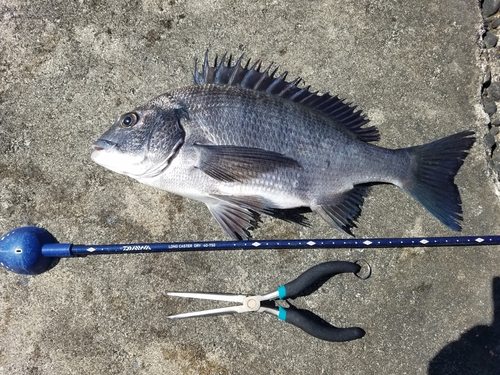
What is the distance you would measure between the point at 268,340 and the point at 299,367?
9.9 inches

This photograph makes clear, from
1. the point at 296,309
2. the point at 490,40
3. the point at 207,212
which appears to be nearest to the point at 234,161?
the point at 207,212

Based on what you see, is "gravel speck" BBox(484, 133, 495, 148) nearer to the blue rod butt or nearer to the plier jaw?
the plier jaw

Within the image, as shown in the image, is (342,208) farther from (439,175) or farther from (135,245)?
(135,245)

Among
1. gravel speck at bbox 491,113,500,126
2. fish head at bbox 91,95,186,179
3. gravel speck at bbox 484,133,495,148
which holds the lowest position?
fish head at bbox 91,95,186,179

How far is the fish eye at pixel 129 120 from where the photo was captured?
6.51ft

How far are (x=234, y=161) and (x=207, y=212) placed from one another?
50 cm

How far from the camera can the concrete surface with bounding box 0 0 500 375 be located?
7.07 ft

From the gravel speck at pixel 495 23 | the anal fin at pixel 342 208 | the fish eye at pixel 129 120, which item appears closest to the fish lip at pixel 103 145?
the fish eye at pixel 129 120

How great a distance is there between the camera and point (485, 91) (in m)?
2.48

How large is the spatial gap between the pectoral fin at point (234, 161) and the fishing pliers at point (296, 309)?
680 mm

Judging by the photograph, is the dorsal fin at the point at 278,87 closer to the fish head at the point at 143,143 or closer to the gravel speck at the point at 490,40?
the fish head at the point at 143,143

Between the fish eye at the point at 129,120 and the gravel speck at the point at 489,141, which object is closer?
the fish eye at the point at 129,120

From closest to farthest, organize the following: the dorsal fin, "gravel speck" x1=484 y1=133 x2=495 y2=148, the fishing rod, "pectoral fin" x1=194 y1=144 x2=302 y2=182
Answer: "pectoral fin" x1=194 y1=144 x2=302 y2=182 < the fishing rod < the dorsal fin < "gravel speck" x1=484 y1=133 x2=495 y2=148

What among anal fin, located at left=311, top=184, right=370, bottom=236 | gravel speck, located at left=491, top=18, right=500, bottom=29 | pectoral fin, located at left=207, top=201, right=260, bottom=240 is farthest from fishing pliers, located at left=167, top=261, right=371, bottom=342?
gravel speck, located at left=491, top=18, right=500, bottom=29
